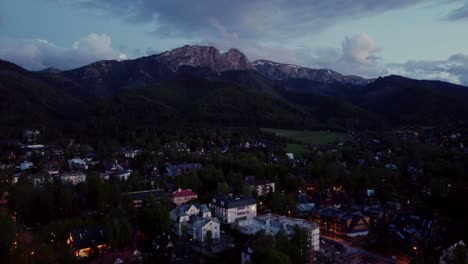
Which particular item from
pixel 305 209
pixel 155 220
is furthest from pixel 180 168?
pixel 155 220

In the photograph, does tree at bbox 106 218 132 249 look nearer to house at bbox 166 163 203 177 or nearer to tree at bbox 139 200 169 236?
tree at bbox 139 200 169 236

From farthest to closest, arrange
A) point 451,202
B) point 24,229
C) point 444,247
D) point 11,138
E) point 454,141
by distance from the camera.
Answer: point 11,138, point 454,141, point 451,202, point 24,229, point 444,247

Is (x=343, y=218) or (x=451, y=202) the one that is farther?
(x=451, y=202)

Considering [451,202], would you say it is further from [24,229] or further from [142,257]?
[24,229]

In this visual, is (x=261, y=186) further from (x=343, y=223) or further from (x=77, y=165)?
(x=77, y=165)

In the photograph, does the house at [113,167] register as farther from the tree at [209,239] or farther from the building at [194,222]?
the tree at [209,239]

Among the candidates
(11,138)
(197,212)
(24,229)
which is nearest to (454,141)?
(197,212)
